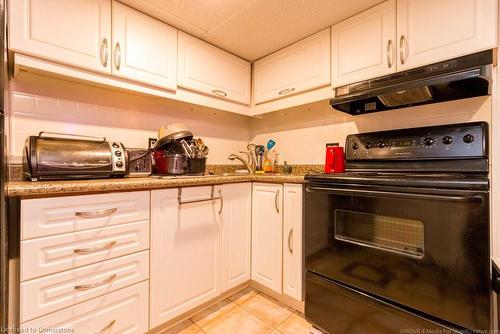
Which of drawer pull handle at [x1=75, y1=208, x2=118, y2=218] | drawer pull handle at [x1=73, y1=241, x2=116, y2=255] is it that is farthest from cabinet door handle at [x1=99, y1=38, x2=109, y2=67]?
drawer pull handle at [x1=73, y1=241, x2=116, y2=255]

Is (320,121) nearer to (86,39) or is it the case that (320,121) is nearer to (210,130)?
(210,130)

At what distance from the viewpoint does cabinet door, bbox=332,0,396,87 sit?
4.52 ft

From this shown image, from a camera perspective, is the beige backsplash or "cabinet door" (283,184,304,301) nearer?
the beige backsplash

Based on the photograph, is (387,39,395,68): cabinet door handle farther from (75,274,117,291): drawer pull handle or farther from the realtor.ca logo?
the realtor.ca logo

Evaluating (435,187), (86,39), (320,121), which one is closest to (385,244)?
(435,187)

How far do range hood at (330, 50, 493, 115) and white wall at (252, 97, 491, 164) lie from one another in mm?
62

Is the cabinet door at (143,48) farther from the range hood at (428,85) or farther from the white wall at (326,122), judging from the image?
the range hood at (428,85)

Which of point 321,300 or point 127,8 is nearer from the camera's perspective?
point 321,300

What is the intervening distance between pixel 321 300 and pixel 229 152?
4.92 ft

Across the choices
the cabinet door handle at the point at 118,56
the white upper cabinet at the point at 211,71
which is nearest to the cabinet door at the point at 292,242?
the white upper cabinet at the point at 211,71

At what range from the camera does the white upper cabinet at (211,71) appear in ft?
5.67

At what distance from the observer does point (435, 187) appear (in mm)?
943

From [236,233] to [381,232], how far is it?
36.6 inches

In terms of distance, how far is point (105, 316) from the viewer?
108cm
